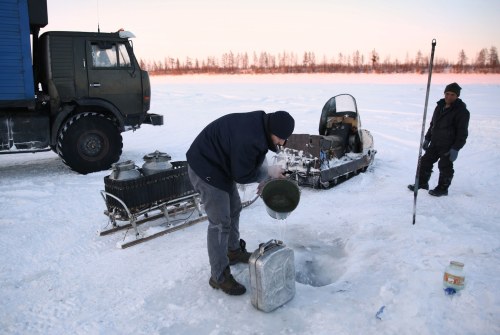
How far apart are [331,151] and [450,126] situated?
2052 millimetres

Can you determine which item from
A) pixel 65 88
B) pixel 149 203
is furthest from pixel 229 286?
pixel 65 88

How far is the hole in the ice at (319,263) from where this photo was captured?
12.2 feet

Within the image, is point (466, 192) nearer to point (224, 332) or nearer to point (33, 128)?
point (224, 332)

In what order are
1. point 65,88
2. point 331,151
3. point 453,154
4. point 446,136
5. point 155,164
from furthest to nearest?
point 65,88
point 331,151
point 446,136
point 453,154
point 155,164

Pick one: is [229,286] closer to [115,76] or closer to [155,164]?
[155,164]

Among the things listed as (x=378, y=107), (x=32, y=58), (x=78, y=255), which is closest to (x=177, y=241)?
(x=78, y=255)

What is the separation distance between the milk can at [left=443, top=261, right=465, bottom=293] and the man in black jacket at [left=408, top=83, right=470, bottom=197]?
2879 mm

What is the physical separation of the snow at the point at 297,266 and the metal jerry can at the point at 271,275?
4.0 inches

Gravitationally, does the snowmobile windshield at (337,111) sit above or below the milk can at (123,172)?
above

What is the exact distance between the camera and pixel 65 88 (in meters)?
7.23

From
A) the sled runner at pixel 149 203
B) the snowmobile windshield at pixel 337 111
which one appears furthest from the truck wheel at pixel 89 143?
the snowmobile windshield at pixel 337 111

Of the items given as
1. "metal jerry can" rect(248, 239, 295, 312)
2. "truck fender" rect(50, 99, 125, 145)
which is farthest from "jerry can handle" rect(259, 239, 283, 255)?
"truck fender" rect(50, 99, 125, 145)

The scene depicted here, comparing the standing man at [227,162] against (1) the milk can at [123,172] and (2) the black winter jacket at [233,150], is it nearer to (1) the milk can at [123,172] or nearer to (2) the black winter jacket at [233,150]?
(2) the black winter jacket at [233,150]

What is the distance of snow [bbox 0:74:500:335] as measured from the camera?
9.74 ft
